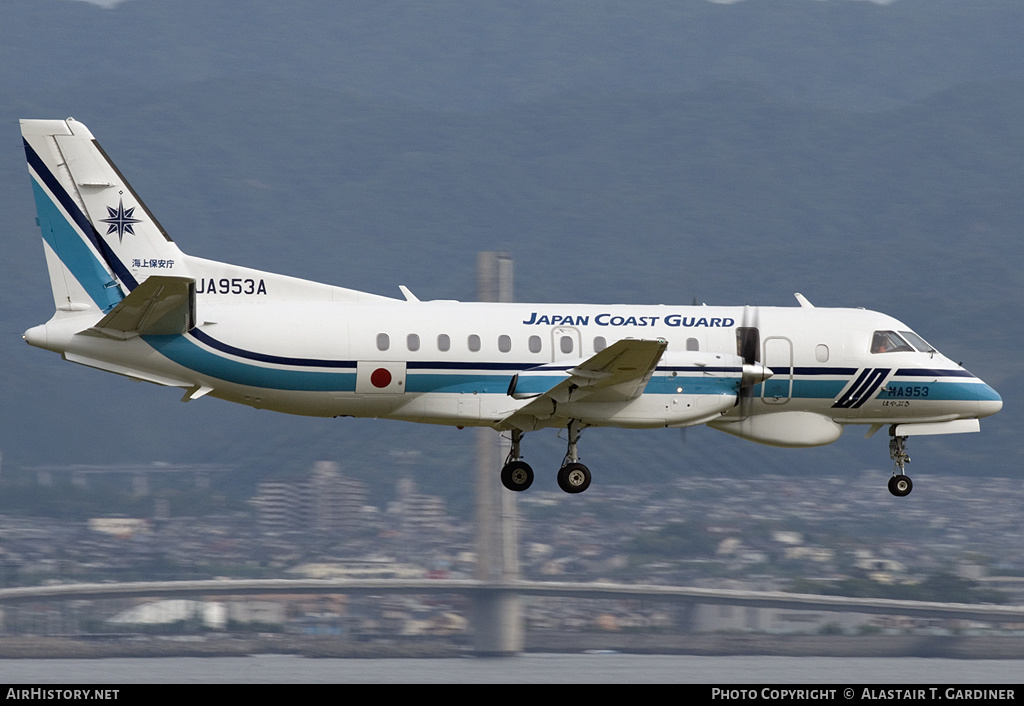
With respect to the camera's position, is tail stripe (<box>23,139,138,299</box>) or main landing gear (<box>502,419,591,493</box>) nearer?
main landing gear (<box>502,419,591,493</box>)

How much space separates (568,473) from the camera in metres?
30.2

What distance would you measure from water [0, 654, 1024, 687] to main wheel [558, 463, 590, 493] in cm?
5877

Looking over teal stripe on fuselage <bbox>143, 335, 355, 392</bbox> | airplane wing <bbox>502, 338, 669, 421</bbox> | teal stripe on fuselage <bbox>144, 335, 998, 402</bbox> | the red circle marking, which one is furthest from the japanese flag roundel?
airplane wing <bbox>502, 338, 669, 421</bbox>

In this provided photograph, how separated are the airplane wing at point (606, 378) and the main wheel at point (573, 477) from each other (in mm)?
1307

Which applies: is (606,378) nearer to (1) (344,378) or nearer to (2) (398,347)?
(2) (398,347)

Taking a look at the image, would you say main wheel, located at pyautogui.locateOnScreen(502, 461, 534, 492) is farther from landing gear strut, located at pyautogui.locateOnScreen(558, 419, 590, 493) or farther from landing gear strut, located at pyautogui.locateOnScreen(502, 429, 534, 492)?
landing gear strut, located at pyautogui.locateOnScreen(558, 419, 590, 493)

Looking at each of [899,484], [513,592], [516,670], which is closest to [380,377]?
[899,484]

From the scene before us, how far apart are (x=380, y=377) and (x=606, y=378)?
4983 mm

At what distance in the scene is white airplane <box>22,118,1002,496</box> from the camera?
29.0 m

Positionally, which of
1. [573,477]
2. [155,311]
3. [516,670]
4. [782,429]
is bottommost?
[516,670]

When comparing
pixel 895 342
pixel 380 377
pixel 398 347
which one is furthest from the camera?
pixel 895 342

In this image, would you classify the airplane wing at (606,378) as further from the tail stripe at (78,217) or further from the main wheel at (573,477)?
the tail stripe at (78,217)

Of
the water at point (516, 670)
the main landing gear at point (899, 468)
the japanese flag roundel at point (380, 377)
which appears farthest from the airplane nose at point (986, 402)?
the water at point (516, 670)
